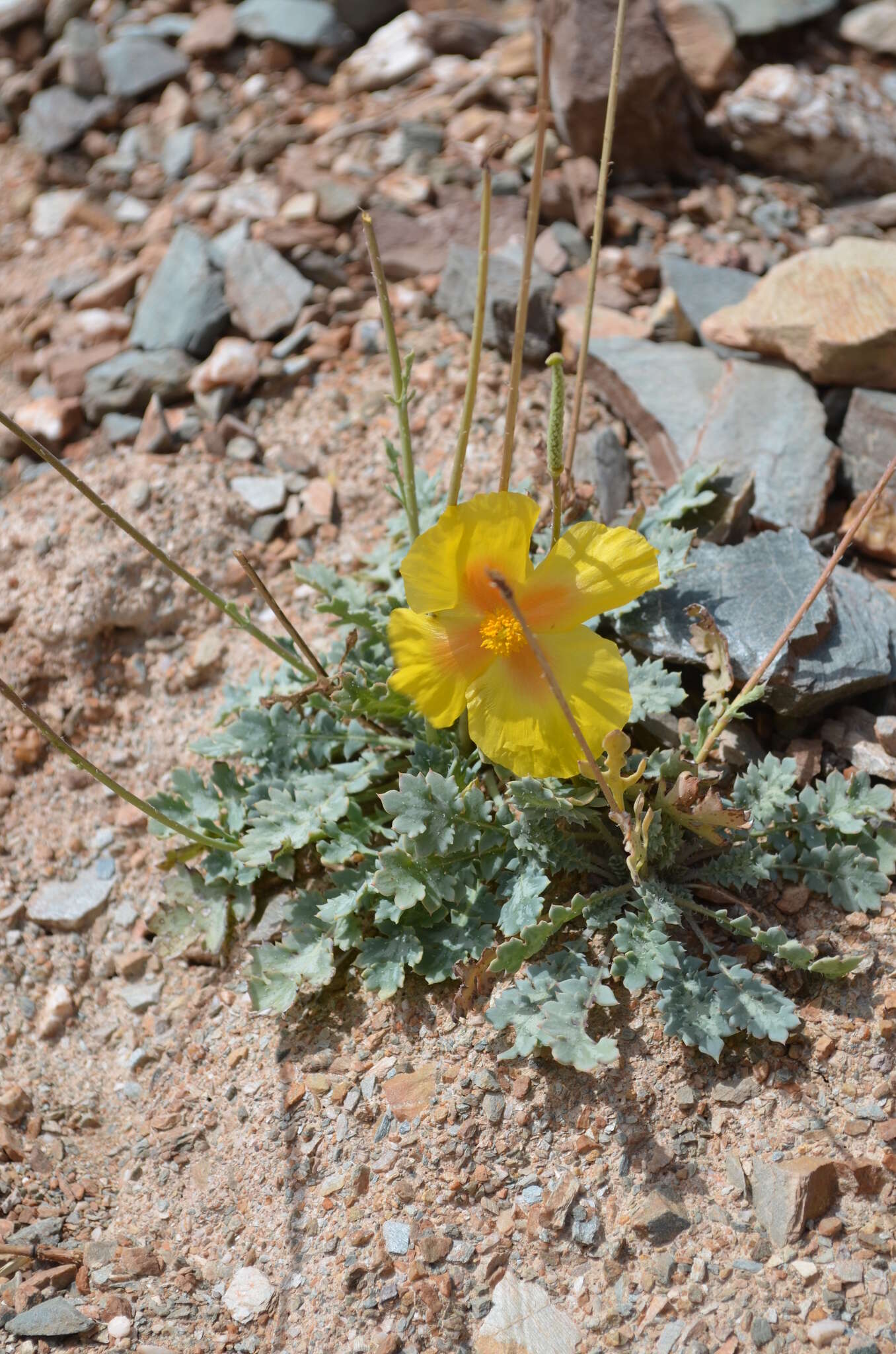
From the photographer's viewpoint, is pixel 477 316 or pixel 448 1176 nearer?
pixel 477 316

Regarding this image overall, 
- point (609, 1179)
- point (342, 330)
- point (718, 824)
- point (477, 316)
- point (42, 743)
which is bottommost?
point (609, 1179)

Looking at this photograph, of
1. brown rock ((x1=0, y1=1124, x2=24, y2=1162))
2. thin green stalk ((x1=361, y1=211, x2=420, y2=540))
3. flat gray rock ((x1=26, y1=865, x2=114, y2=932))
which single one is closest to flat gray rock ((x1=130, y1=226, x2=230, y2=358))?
thin green stalk ((x1=361, y1=211, x2=420, y2=540))

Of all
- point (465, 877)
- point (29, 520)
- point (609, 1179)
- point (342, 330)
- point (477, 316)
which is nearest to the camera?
point (477, 316)

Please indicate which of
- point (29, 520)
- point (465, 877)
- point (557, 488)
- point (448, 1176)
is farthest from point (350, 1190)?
point (29, 520)

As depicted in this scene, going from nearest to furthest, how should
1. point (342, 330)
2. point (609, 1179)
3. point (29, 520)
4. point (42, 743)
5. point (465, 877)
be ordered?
point (609, 1179)
point (465, 877)
point (42, 743)
point (29, 520)
point (342, 330)

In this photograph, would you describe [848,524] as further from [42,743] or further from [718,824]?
[42,743]

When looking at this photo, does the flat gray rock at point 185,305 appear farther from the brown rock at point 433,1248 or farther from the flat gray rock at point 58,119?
the brown rock at point 433,1248

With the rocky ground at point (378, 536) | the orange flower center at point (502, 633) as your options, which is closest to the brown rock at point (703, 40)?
the rocky ground at point (378, 536)

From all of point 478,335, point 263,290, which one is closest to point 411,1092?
point 478,335
